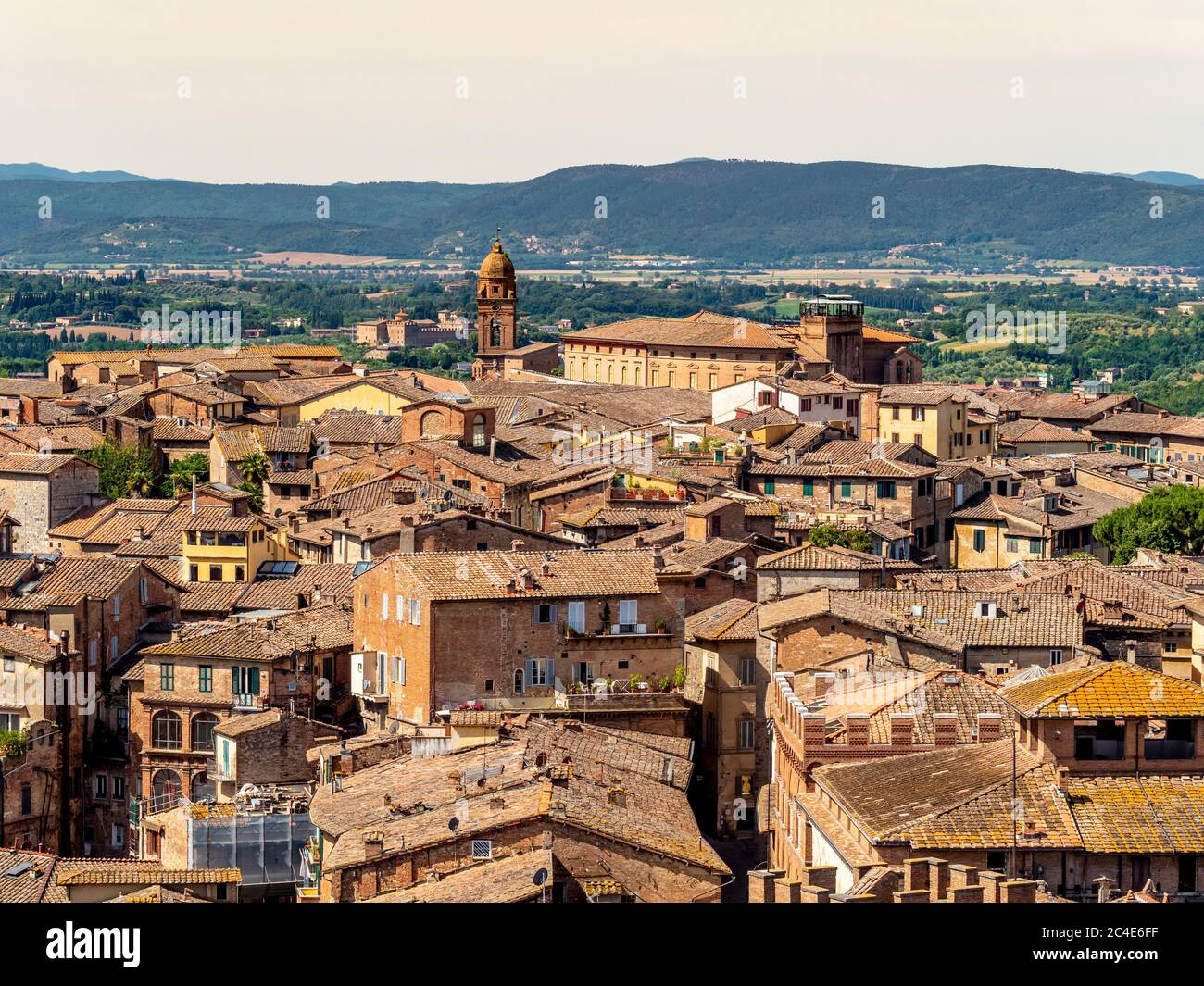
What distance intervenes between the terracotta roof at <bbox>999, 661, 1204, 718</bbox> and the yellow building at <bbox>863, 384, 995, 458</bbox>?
61678mm

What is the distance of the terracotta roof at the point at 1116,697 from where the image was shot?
99.1 feet

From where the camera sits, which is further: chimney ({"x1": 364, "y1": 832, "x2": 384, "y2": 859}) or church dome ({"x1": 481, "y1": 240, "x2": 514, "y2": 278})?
church dome ({"x1": 481, "y1": 240, "x2": 514, "y2": 278})

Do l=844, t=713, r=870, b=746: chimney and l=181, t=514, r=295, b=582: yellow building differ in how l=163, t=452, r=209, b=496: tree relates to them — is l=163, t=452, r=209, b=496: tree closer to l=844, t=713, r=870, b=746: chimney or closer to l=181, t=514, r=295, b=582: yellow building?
l=181, t=514, r=295, b=582: yellow building

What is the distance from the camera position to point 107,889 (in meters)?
32.9

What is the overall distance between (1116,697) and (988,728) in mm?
3136

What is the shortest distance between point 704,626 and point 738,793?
385 centimetres

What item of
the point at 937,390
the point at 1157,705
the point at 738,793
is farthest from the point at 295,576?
the point at 937,390

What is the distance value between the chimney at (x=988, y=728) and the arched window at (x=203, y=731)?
18009mm

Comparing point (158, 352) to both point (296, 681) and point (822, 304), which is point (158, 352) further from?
point (296, 681)

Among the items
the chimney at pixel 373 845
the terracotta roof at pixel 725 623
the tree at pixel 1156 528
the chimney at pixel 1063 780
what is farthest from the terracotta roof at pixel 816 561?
the chimney at pixel 373 845

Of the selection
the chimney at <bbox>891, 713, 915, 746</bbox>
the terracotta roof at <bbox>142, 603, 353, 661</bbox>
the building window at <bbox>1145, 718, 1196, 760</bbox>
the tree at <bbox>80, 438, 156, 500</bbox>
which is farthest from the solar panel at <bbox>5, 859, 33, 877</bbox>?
the tree at <bbox>80, 438, 156, 500</bbox>

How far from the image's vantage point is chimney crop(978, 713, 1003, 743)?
33219 mm

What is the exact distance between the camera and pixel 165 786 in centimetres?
4616

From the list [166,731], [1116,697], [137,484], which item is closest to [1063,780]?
[1116,697]
